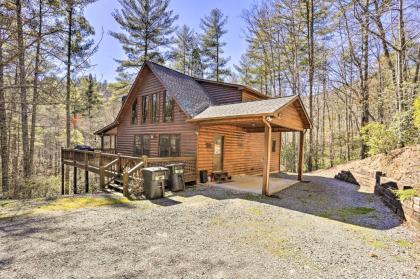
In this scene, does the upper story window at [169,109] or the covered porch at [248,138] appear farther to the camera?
the upper story window at [169,109]

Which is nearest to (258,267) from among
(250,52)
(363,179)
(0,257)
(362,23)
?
(0,257)

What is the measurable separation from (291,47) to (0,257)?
20.7 meters

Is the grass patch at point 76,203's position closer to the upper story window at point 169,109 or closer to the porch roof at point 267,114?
the porch roof at point 267,114

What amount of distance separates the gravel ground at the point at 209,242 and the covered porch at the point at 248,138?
9.19ft

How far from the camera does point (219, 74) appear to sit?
2573 cm

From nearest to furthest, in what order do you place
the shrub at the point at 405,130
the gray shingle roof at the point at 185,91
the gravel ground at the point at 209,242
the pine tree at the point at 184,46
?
the gravel ground at the point at 209,242
the shrub at the point at 405,130
the gray shingle roof at the point at 185,91
the pine tree at the point at 184,46

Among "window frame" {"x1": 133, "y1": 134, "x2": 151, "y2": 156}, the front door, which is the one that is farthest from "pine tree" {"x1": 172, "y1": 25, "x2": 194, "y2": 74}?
the front door

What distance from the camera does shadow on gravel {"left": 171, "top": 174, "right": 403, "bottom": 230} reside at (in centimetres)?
561

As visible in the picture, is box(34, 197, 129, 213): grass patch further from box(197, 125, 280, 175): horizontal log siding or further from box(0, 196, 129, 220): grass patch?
box(197, 125, 280, 175): horizontal log siding

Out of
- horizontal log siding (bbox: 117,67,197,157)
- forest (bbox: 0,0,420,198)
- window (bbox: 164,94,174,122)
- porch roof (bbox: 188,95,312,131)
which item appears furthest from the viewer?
window (bbox: 164,94,174,122)

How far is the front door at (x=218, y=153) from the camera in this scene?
1088 centimetres

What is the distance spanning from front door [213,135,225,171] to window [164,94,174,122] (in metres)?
2.55

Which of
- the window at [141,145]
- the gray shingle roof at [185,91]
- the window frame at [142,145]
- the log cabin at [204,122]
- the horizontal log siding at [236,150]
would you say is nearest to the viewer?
the log cabin at [204,122]

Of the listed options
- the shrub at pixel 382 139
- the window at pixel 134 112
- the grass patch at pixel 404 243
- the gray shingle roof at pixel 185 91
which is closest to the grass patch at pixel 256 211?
the grass patch at pixel 404 243
